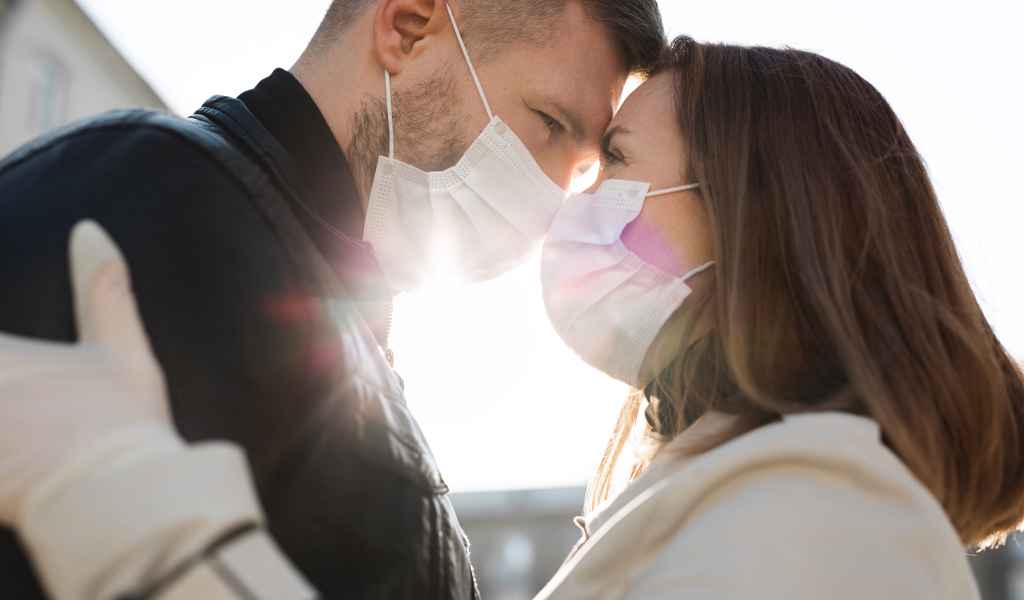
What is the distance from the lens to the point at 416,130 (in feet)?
8.83

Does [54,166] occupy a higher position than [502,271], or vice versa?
[54,166]

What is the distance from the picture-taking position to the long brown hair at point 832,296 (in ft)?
6.77

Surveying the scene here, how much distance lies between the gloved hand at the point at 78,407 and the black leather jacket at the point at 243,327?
8 centimetres

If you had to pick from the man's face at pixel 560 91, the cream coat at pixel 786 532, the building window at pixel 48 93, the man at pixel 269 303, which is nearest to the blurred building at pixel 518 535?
the building window at pixel 48 93

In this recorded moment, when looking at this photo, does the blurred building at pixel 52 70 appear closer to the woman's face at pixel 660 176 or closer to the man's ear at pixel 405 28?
the man's ear at pixel 405 28

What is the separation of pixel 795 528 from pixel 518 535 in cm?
2566

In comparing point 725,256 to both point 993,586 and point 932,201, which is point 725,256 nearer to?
point 932,201

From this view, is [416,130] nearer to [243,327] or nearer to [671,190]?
[671,190]

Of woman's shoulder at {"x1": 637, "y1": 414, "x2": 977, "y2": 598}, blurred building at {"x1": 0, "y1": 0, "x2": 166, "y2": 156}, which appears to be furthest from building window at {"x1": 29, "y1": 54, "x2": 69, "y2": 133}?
woman's shoulder at {"x1": 637, "y1": 414, "x2": 977, "y2": 598}

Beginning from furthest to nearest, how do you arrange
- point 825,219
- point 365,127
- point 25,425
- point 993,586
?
point 993,586 < point 365,127 < point 825,219 < point 25,425

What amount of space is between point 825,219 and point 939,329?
33 centimetres

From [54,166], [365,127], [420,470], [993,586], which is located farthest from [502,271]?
[993,586]

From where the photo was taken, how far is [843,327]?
6.86ft

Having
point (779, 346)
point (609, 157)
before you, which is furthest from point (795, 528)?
point (609, 157)
